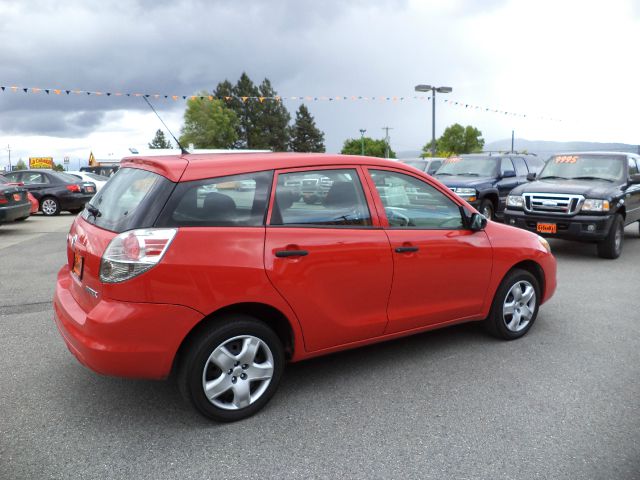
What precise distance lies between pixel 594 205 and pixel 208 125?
7750 centimetres

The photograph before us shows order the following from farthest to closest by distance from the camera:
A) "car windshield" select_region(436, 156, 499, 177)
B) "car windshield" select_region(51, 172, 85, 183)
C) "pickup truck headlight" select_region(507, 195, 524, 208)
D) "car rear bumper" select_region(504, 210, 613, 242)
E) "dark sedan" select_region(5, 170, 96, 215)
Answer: "car windshield" select_region(51, 172, 85, 183) → "dark sedan" select_region(5, 170, 96, 215) → "car windshield" select_region(436, 156, 499, 177) → "pickup truck headlight" select_region(507, 195, 524, 208) → "car rear bumper" select_region(504, 210, 613, 242)

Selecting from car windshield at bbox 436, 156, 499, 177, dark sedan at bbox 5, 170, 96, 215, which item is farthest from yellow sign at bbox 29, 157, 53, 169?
car windshield at bbox 436, 156, 499, 177

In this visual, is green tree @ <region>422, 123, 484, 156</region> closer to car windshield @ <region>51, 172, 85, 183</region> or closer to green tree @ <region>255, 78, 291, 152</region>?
green tree @ <region>255, 78, 291, 152</region>

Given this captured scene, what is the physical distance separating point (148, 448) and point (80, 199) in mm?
16058

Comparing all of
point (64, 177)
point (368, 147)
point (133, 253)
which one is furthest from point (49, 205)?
point (368, 147)

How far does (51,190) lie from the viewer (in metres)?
17.2

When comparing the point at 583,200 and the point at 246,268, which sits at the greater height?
the point at 246,268

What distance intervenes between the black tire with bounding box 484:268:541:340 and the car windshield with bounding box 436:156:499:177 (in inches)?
350

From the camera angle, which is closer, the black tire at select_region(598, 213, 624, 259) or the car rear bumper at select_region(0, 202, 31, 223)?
the black tire at select_region(598, 213, 624, 259)

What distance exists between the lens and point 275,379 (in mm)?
3406

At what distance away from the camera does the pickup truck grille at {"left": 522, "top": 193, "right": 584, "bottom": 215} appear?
8656mm

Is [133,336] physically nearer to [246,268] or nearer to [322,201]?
A: [246,268]

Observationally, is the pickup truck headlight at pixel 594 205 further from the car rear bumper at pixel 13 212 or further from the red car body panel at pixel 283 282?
the car rear bumper at pixel 13 212

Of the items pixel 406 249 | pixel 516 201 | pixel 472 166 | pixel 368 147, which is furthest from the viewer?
pixel 368 147
